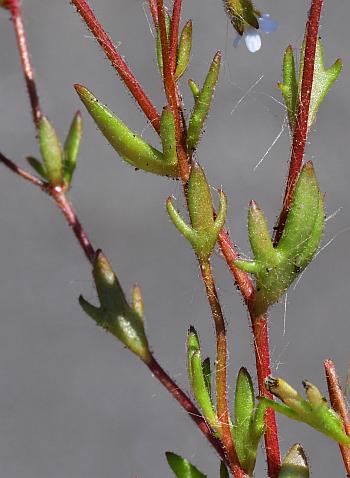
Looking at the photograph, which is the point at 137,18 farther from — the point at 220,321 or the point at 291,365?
the point at 220,321

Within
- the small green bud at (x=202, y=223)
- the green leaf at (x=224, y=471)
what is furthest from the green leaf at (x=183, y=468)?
the small green bud at (x=202, y=223)

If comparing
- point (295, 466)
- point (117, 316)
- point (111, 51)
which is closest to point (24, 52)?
point (111, 51)

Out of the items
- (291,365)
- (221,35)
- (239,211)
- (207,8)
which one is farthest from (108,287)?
(207,8)

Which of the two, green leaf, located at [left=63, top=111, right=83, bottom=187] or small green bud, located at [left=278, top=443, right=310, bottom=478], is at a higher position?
green leaf, located at [left=63, top=111, right=83, bottom=187]

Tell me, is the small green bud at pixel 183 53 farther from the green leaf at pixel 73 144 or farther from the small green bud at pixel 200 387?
the small green bud at pixel 200 387

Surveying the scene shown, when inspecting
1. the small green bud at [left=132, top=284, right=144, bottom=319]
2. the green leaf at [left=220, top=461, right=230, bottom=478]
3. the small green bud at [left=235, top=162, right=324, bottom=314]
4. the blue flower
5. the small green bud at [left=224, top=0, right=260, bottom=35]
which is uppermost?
the small green bud at [left=224, top=0, right=260, bottom=35]

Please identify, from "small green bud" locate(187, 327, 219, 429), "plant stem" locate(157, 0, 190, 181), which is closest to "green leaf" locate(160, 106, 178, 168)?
"plant stem" locate(157, 0, 190, 181)

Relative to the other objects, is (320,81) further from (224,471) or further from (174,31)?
(224,471)

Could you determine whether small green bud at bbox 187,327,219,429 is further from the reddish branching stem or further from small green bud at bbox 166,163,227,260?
the reddish branching stem
